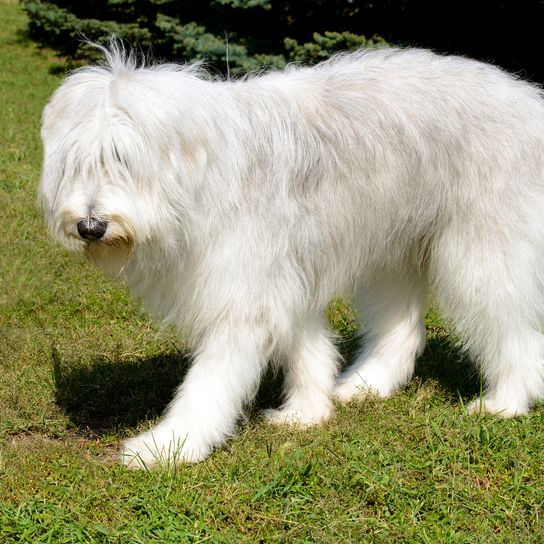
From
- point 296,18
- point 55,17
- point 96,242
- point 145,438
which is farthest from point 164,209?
point 55,17

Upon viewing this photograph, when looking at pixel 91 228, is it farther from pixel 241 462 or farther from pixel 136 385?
pixel 136 385

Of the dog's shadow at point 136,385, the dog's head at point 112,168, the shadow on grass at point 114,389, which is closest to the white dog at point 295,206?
the dog's head at point 112,168

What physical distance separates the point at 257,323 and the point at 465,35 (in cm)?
782

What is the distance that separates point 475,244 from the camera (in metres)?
4.65

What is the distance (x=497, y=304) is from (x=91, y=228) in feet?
7.13

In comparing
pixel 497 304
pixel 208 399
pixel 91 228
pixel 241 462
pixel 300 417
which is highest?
pixel 91 228

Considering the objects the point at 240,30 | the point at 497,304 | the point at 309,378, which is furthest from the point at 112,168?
the point at 240,30

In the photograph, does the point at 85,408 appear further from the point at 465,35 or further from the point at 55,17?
the point at 55,17

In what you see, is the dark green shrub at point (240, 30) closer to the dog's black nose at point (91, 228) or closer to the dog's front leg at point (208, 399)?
the dog's front leg at point (208, 399)

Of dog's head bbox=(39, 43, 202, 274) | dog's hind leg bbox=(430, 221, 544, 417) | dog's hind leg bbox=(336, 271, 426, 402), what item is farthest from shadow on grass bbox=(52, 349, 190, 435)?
dog's hind leg bbox=(430, 221, 544, 417)

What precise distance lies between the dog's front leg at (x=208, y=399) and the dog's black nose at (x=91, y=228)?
85cm

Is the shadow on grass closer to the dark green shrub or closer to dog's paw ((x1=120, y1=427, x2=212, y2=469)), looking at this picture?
dog's paw ((x1=120, y1=427, x2=212, y2=469))

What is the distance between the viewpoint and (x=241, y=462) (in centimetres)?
429

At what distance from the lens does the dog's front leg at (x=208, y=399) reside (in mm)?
4250
